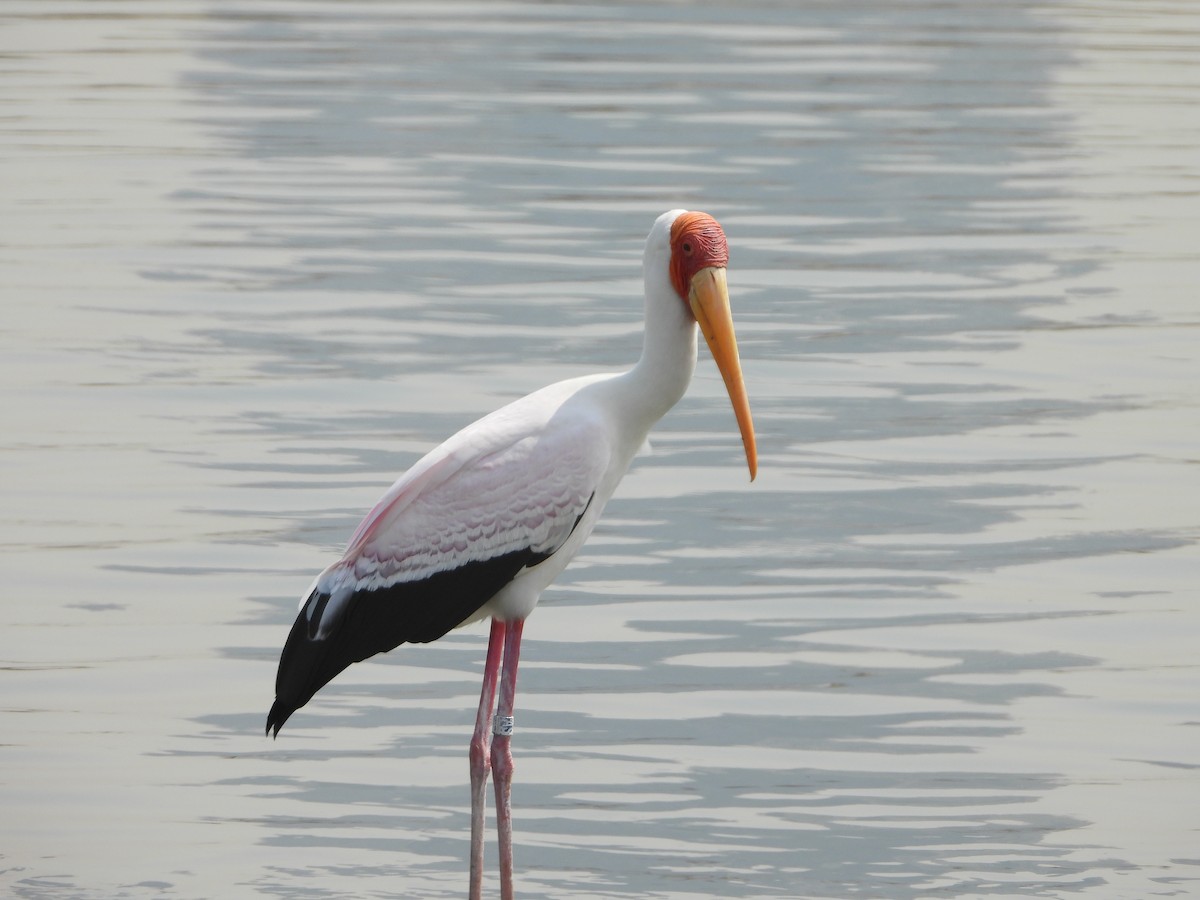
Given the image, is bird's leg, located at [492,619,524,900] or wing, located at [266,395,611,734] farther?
bird's leg, located at [492,619,524,900]

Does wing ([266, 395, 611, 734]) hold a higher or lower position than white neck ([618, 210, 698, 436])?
lower

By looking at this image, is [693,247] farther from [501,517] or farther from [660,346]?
[501,517]

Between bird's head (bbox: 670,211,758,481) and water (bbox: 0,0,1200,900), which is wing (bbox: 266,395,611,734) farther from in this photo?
water (bbox: 0,0,1200,900)

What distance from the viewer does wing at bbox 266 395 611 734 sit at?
5543 mm

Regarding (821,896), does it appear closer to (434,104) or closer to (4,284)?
(4,284)

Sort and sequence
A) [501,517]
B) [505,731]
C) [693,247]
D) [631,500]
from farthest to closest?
1. [631,500]
2. [505,731]
3. [501,517]
4. [693,247]

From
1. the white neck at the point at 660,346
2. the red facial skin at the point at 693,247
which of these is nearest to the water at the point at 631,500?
the white neck at the point at 660,346

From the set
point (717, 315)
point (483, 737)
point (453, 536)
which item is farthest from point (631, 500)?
point (717, 315)

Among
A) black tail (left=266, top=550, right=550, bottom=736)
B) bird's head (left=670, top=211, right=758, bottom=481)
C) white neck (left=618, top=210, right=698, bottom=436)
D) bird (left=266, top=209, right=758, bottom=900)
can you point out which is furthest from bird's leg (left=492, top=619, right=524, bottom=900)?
bird's head (left=670, top=211, right=758, bottom=481)

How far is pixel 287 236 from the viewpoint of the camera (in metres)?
13.8

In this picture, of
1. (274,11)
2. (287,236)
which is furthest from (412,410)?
(274,11)

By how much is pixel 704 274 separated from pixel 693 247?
0.21 feet

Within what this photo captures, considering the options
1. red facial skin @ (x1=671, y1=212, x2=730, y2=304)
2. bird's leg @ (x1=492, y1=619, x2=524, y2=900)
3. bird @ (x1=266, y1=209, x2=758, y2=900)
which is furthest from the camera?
bird's leg @ (x1=492, y1=619, x2=524, y2=900)

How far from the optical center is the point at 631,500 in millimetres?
8992
